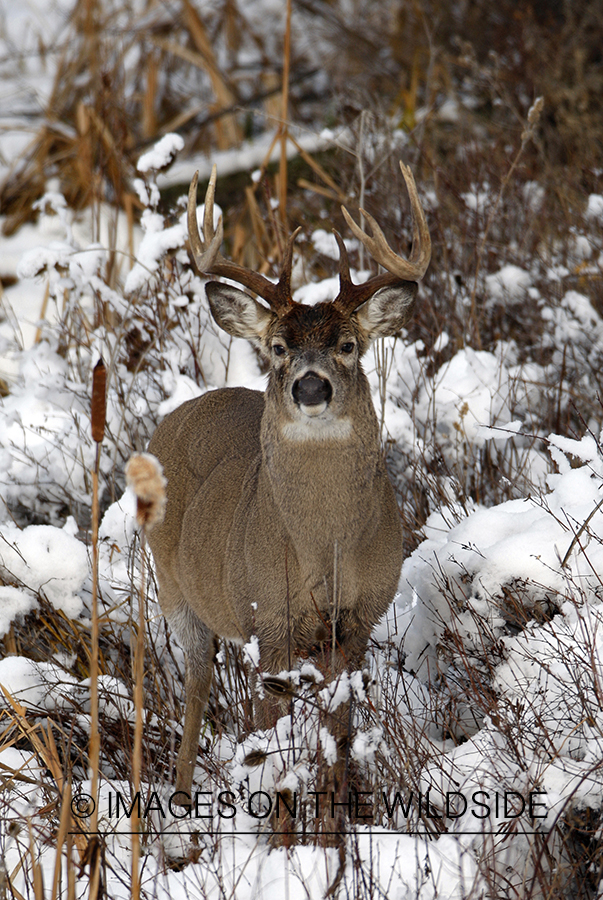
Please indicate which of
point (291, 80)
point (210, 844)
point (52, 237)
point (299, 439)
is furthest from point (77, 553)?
point (291, 80)

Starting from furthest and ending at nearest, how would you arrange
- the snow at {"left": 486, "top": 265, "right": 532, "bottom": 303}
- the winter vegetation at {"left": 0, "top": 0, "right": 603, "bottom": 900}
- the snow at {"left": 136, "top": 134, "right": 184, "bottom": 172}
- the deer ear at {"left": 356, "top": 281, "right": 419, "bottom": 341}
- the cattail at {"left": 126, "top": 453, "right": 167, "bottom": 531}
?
the snow at {"left": 486, "top": 265, "right": 532, "bottom": 303}
the snow at {"left": 136, "top": 134, "right": 184, "bottom": 172}
the deer ear at {"left": 356, "top": 281, "right": 419, "bottom": 341}
the winter vegetation at {"left": 0, "top": 0, "right": 603, "bottom": 900}
the cattail at {"left": 126, "top": 453, "right": 167, "bottom": 531}

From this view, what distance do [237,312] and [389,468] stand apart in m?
1.60

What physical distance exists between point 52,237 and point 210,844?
7149 mm

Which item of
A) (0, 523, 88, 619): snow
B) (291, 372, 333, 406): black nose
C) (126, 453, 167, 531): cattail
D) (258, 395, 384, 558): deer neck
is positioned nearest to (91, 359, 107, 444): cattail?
(126, 453, 167, 531): cattail

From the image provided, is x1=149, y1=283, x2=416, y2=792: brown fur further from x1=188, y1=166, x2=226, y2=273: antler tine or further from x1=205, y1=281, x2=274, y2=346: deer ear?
x1=188, y1=166, x2=226, y2=273: antler tine

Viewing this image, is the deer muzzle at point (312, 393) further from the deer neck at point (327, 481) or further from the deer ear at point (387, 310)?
the deer ear at point (387, 310)

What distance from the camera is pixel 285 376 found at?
12.1 ft

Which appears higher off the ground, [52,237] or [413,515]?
[52,237]

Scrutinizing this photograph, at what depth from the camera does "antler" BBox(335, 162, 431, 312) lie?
3.64m

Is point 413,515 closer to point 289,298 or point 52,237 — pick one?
point 289,298

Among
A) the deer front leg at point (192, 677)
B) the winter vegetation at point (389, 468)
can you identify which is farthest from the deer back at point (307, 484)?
the deer front leg at point (192, 677)

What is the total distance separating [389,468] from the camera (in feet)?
17.6

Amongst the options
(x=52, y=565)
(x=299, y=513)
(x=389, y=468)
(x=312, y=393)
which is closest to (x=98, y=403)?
(x=312, y=393)

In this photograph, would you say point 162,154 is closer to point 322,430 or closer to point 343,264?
point 343,264
